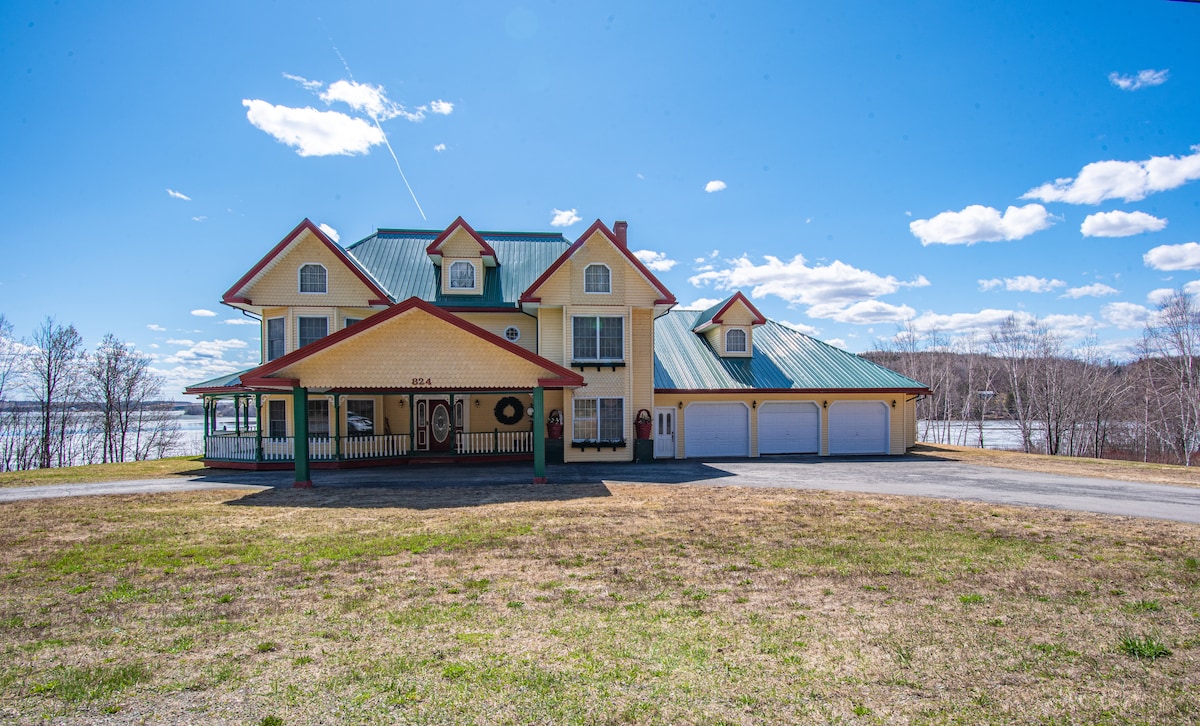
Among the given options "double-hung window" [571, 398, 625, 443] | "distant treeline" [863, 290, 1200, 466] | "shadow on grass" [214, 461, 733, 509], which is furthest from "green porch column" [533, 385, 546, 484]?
"distant treeline" [863, 290, 1200, 466]

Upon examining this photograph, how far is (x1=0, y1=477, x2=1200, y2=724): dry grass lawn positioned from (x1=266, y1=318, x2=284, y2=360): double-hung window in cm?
1135

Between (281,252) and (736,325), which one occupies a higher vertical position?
(281,252)

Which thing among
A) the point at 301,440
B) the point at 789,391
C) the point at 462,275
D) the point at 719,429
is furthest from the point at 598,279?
the point at 301,440

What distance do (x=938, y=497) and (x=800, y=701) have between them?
1163cm

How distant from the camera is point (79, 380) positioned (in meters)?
42.1

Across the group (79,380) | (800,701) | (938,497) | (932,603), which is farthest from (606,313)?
(79,380)

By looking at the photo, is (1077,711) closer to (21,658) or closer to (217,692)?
(217,692)

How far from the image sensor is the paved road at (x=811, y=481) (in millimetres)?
13812

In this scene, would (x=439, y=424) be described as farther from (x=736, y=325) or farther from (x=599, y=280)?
(x=736, y=325)

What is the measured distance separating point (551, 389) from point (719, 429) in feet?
26.0

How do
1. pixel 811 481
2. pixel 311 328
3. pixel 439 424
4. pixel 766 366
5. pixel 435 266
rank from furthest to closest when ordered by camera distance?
pixel 766 366 < pixel 435 266 < pixel 439 424 < pixel 311 328 < pixel 811 481

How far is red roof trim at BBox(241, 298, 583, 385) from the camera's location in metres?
15.3

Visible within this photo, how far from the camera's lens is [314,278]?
71.5ft

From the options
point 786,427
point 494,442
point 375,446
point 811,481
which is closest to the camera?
point 811,481
